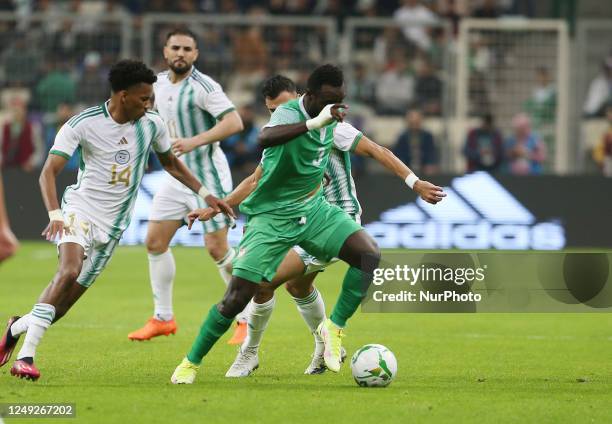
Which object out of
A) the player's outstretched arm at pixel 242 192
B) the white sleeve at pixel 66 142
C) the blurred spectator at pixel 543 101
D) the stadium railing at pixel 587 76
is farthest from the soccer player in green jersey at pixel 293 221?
the stadium railing at pixel 587 76

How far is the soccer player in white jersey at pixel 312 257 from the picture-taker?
9.01 metres

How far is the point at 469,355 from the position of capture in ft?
34.2

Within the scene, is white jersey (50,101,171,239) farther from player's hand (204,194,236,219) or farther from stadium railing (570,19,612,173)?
stadium railing (570,19,612,173)

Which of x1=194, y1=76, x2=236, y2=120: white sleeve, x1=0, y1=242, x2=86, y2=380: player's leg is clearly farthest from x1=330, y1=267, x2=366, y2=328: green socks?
x1=194, y1=76, x2=236, y2=120: white sleeve

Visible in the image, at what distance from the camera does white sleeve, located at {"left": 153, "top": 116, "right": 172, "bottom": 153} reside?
909cm

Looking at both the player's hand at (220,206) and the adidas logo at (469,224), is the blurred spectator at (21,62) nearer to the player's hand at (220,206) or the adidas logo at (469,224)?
the adidas logo at (469,224)

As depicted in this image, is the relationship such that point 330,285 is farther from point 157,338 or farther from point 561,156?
point 561,156

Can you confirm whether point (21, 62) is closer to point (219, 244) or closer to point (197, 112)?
point (197, 112)

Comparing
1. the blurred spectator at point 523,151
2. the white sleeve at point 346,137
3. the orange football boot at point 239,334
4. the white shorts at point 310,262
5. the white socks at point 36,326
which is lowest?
the blurred spectator at point 523,151

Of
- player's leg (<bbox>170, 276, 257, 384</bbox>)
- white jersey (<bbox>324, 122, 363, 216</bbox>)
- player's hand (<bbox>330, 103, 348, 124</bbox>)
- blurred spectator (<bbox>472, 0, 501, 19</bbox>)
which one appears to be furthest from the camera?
blurred spectator (<bbox>472, 0, 501, 19</bbox>)

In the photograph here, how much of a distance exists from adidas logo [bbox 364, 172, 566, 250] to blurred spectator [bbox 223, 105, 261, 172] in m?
2.45

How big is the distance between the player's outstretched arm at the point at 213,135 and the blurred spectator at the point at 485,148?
1062 cm

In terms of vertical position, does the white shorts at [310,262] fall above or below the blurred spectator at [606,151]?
above

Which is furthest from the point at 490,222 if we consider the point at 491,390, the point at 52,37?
the point at 491,390
